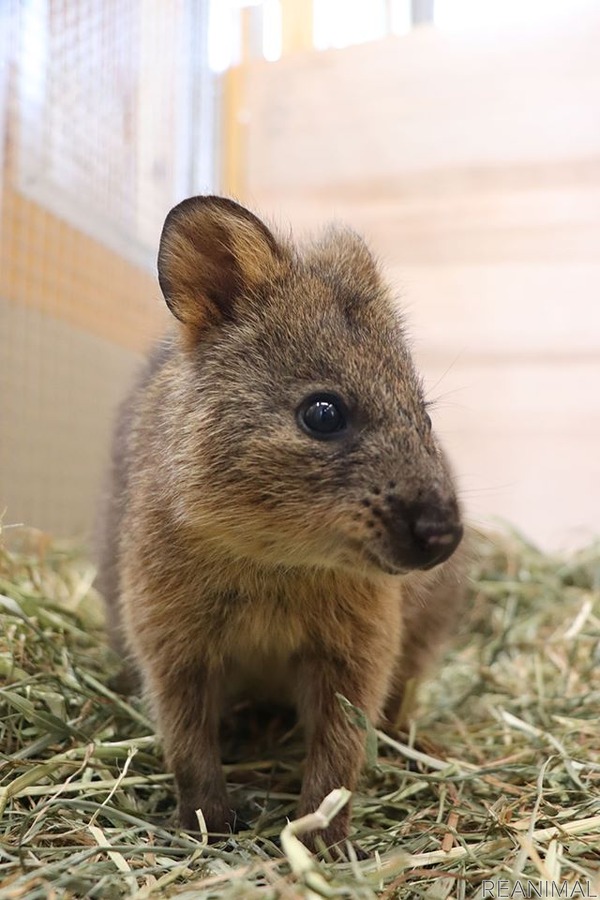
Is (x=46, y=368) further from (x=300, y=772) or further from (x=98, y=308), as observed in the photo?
(x=300, y=772)

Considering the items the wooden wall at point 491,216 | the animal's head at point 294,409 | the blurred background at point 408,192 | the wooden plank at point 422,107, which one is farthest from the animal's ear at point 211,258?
the wooden plank at point 422,107

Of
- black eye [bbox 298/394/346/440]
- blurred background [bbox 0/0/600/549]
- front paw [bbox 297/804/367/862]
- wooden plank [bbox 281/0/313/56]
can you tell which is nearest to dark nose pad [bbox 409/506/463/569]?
black eye [bbox 298/394/346/440]

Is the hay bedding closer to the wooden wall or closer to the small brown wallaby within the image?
the small brown wallaby

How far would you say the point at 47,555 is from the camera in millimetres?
4594

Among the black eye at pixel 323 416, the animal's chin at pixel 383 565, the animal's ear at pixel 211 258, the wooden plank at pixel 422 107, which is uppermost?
the wooden plank at pixel 422 107

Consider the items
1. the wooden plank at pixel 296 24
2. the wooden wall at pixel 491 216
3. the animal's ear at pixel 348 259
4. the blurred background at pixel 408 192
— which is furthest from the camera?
the wooden plank at pixel 296 24

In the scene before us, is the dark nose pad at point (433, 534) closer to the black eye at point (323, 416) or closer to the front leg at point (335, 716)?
the black eye at point (323, 416)

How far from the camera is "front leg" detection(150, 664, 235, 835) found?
2.46 m

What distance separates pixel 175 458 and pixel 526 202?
162 inches

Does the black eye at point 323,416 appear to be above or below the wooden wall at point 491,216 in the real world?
below

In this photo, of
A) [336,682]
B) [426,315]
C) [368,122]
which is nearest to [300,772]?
[336,682]

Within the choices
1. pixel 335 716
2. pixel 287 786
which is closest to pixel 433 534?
pixel 335 716

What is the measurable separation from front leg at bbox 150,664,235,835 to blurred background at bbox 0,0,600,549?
8.69 feet

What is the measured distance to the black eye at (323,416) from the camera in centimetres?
229
